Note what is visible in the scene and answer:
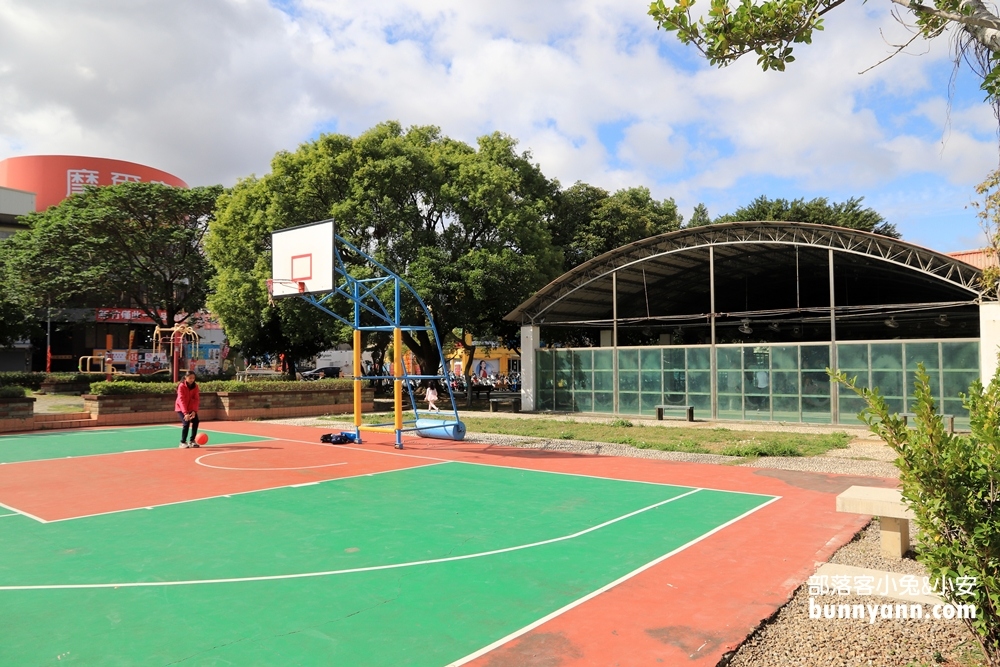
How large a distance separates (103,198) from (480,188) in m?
21.9

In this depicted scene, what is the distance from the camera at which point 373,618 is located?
5.32m

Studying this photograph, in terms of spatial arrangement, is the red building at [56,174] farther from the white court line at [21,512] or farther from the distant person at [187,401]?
the white court line at [21,512]

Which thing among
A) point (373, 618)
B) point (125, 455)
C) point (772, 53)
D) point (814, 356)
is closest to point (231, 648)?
point (373, 618)

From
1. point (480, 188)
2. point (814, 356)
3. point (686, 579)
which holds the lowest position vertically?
point (686, 579)

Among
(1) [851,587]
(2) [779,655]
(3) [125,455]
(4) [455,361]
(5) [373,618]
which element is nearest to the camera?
(2) [779,655]

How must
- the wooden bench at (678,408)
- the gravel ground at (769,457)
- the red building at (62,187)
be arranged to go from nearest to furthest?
the gravel ground at (769,457)
the wooden bench at (678,408)
the red building at (62,187)

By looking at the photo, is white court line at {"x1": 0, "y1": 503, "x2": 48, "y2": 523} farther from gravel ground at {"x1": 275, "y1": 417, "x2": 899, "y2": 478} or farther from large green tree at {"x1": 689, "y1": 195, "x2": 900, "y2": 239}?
large green tree at {"x1": 689, "y1": 195, "x2": 900, "y2": 239}

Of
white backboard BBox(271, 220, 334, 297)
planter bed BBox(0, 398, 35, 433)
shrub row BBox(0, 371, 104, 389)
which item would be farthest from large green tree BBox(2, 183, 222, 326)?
white backboard BBox(271, 220, 334, 297)

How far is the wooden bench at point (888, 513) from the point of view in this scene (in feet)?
23.0

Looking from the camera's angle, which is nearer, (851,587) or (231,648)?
(231,648)

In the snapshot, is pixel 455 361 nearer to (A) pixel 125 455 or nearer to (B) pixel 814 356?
(B) pixel 814 356

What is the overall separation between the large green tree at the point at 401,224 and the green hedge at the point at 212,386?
2.30m

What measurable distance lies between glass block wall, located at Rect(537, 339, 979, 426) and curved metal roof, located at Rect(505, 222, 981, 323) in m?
1.85

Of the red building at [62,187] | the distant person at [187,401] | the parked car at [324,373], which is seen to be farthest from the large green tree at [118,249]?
the distant person at [187,401]
